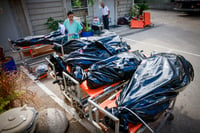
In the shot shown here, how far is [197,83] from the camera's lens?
366 cm

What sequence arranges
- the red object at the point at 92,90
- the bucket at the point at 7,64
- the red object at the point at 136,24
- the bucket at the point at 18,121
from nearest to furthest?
the bucket at the point at 18,121
the red object at the point at 92,90
the bucket at the point at 7,64
the red object at the point at 136,24

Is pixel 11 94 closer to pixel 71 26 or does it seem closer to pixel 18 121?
pixel 18 121

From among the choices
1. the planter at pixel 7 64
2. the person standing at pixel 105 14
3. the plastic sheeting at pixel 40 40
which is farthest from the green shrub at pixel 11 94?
the person standing at pixel 105 14

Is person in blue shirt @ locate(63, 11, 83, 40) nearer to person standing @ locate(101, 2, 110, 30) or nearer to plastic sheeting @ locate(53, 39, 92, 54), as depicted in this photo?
plastic sheeting @ locate(53, 39, 92, 54)

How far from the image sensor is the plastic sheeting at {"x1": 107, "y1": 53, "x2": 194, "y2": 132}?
168 cm

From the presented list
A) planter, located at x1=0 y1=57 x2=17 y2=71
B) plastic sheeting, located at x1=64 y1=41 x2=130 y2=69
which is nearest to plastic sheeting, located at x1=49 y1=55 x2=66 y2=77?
plastic sheeting, located at x1=64 y1=41 x2=130 y2=69

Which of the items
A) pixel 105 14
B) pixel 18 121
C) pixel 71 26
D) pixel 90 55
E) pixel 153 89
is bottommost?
pixel 18 121

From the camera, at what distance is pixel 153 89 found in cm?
180

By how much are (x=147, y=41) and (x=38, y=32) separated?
5.88m

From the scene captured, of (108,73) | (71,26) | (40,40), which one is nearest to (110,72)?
(108,73)

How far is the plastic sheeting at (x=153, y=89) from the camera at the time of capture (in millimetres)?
1685

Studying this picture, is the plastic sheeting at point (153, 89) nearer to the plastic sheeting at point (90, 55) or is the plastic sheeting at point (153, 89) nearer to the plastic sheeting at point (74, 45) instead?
the plastic sheeting at point (90, 55)

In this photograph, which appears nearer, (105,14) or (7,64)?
(7,64)

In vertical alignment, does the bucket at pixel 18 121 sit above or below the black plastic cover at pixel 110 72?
below
